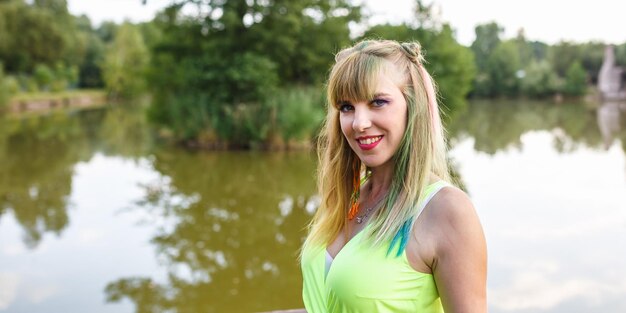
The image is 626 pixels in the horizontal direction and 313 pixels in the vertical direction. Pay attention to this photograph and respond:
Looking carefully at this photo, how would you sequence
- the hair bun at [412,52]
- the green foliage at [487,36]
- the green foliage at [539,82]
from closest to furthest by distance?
the hair bun at [412,52], the green foliage at [539,82], the green foliage at [487,36]

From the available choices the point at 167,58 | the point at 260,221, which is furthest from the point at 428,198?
the point at 167,58

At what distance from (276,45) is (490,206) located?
26.5 ft

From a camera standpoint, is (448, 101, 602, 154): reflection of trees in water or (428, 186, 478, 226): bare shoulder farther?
(448, 101, 602, 154): reflection of trees in water

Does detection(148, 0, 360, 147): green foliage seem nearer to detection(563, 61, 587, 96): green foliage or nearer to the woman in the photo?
the woman

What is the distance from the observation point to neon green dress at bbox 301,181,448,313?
1220mm

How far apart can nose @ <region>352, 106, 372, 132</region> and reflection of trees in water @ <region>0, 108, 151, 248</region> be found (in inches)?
233

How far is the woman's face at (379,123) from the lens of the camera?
1.31 metres

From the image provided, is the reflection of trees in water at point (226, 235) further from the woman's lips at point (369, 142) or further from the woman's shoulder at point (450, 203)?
the woman's shoulder at point (450, 203)

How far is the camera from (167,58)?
15812 mm

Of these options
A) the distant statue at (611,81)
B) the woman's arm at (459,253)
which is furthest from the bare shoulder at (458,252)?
the distant statue at (611,81)

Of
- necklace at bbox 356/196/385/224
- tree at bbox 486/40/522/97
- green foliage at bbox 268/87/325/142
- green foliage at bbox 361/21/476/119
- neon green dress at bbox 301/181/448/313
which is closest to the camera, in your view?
neon green dress at bbox 301/181/448/313

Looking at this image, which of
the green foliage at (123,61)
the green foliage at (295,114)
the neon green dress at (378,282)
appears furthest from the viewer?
the green foliage at (123,61)

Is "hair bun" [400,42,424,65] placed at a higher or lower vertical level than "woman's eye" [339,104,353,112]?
higher

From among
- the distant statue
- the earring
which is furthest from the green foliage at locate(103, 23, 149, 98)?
the earring
